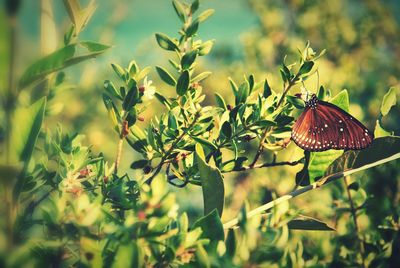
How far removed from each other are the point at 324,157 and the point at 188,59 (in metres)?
0.61

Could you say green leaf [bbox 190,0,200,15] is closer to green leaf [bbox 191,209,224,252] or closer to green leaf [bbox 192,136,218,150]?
green leaf [bbox 192,136,218,150]

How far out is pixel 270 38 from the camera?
3979mm

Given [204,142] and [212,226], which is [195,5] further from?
[212,226]

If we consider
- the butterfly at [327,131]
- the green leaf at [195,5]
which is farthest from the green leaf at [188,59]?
the butterfly at [327,131]

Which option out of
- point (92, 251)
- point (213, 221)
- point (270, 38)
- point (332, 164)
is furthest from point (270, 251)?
point (270, 38)

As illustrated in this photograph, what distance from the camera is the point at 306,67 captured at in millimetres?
1064

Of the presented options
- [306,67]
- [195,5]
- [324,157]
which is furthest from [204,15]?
[324,157]

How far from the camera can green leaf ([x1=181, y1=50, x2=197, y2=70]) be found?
107cm

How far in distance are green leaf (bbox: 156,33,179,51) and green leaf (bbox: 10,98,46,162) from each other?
42cm

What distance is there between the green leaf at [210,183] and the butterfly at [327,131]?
1.08ft

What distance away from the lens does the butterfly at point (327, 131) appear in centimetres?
122

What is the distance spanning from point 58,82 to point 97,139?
2.44 m

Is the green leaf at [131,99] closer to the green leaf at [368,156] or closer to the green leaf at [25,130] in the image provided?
the green leaf at [25,130]

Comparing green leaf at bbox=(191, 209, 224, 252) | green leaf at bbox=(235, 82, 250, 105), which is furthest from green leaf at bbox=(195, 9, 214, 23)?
green leaf at bbox=(191, 209, 224, 252)
